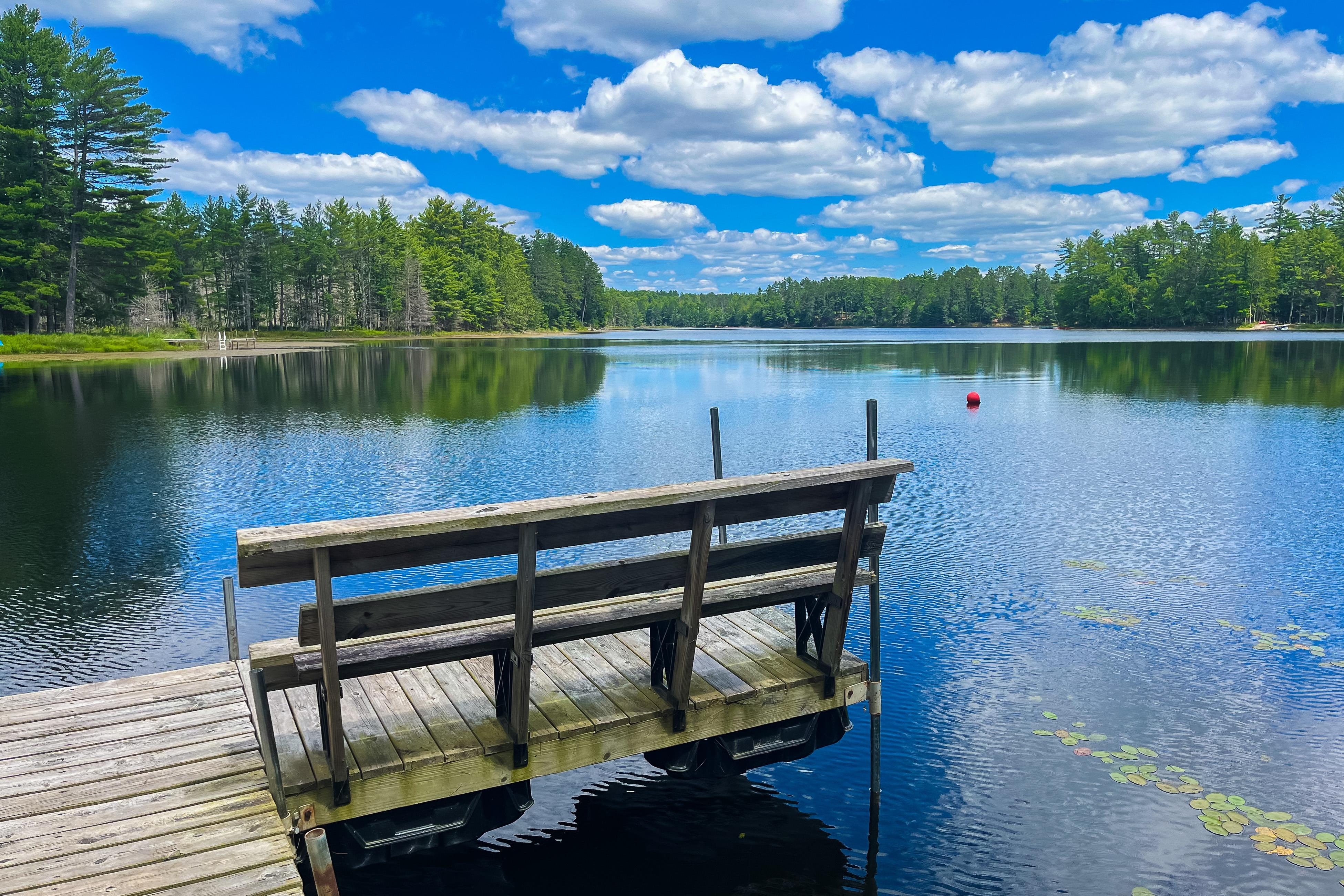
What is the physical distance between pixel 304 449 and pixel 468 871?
62.4ft

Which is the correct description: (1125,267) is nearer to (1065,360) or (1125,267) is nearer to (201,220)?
(1065,360)

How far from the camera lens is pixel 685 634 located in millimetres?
5336

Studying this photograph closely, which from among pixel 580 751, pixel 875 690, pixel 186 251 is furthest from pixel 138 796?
pixel 186 251

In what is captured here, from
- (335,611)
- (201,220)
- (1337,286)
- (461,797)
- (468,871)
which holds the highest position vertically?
(201,220)

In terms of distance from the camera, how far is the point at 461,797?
5.05 m

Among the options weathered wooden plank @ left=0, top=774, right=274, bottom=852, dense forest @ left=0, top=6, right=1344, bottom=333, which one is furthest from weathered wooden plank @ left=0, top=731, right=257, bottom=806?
dense forest @ left=0, top=6, right=1344, bottom=333

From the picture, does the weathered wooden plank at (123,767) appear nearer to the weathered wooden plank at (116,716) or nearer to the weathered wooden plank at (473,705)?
the weathered wooden plank at (116,716)

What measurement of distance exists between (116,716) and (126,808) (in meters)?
1.38

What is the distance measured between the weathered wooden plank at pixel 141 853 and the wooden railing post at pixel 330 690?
37cm

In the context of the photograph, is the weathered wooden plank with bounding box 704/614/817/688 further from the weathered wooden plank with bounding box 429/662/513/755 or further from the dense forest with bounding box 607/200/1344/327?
the dense forest with bounding box 607/200/1344/327

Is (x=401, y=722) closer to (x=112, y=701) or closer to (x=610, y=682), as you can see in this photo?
(x=610, y=682)

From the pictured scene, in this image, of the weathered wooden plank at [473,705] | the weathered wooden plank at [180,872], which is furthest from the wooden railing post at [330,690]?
the weathered wooden plank at [473,705]

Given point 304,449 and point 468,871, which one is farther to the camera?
point 304,449

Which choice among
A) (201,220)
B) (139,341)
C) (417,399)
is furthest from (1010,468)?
(201,220)
